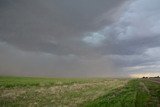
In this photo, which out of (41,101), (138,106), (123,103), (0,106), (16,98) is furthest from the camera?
(16,98)

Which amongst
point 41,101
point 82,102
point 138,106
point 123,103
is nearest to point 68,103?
point 82,102

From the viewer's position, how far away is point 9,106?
32938mm

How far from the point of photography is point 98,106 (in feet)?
93.8

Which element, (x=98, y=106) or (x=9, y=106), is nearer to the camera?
(x=98, y=106)

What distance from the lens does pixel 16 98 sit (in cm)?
3891

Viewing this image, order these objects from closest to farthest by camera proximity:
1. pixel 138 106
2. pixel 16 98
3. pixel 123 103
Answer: pixel 138 106 < pixel 123 103 < pixel 16 98

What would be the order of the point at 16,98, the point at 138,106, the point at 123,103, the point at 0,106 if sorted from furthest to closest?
the point at 16,98
the point at 0,106
the point at 123,103
the point at 138,106

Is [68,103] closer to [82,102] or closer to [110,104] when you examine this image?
[82,102]

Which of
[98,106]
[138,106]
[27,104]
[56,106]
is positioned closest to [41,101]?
[27,104]

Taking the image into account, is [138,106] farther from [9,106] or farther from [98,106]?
[9,106]

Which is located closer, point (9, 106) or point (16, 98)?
point (9, 106)

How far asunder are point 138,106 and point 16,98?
1710 cm

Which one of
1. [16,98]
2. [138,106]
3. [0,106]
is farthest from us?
[16,98]

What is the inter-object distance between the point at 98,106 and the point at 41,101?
29.7 feet
